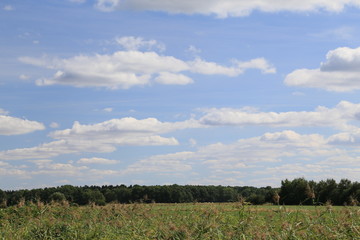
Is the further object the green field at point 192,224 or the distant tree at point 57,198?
the distant tree at point 57,198

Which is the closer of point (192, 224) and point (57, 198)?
point (192, 224)

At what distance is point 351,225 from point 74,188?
40.8 meters

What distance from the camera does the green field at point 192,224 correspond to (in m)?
9.95

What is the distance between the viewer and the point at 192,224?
11.8 metres

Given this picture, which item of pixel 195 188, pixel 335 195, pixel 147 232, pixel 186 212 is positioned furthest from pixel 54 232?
pixel 195 188

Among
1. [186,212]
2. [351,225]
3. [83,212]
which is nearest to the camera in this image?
[351,225]

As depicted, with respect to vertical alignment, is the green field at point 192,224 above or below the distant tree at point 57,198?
below

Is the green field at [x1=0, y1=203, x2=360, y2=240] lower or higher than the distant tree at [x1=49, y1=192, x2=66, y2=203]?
lower

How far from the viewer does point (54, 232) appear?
42.5ft

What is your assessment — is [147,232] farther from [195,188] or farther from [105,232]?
[195,188]

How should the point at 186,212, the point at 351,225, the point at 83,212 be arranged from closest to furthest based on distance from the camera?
the point at 351,225
the point at 186,212
the point at 83,212

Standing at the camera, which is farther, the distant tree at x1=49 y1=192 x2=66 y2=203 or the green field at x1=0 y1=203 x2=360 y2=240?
the distant tree at x1=49 y1=192 x2=66 y2=203

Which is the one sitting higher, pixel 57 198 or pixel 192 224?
pixel 57 198

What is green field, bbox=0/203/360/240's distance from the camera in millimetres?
9953
